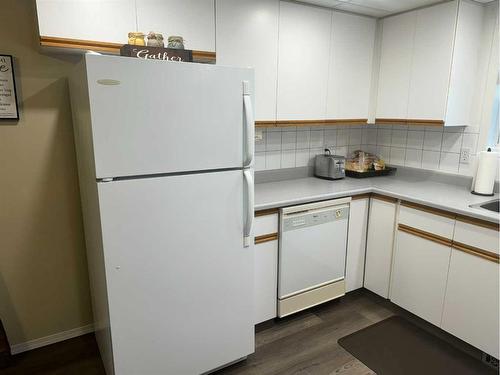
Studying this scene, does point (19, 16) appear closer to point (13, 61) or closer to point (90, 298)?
point (13, 61)

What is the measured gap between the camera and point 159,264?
5.33ft

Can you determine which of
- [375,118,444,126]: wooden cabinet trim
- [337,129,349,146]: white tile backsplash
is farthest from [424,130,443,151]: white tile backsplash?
[337,129,349,146]: white tile backsplash

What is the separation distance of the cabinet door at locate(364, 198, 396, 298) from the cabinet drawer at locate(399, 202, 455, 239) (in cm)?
10

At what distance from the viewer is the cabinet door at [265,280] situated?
7.21 feet

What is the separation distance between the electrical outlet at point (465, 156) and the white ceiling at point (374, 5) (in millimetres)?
1022

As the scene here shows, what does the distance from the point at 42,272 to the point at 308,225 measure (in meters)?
1.73

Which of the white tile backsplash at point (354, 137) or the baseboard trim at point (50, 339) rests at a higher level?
the white tile backsplash at point (354, 137)

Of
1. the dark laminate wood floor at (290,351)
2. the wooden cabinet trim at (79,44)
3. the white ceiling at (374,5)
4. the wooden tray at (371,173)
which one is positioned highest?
the white ceiling at (374,5)

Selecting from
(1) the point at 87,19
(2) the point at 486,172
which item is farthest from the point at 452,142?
(1) the point at 87,19

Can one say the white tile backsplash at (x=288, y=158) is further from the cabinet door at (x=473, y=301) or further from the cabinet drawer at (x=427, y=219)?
the cabinet door at (x=473, y=301)

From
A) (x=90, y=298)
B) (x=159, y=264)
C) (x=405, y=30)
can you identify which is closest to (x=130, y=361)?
(x=159, y=264)

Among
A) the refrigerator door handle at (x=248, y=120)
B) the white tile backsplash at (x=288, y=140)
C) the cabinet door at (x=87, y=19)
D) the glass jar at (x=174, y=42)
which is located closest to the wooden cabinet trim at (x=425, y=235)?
the white tile backsplash at (x=288, y=140)

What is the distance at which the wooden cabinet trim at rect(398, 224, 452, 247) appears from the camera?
2.13 m

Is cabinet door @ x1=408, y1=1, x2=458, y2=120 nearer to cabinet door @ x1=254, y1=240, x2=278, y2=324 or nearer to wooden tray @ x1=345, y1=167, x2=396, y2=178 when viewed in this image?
wooden tray @ x1=345, y1=167, x2=396, y2=178
